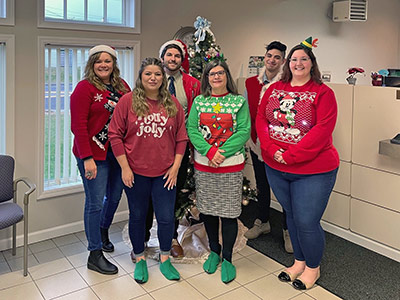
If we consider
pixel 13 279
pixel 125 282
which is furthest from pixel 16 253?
pixel 125 282

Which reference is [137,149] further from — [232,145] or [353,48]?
[353,48]

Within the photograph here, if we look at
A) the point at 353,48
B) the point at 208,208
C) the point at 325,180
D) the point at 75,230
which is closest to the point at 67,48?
the point at 75,230

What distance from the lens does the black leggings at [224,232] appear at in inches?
107

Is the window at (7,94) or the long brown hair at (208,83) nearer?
the long brown hair at (208,83)

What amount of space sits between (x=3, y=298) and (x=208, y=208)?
4.45 feet

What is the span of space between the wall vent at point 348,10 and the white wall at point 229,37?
0.32 ft

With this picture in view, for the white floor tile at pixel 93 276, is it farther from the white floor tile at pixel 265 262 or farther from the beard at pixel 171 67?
the beard at pixel 171 67

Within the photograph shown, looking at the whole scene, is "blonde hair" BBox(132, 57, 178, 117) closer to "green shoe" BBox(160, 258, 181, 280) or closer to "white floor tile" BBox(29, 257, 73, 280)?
"green shoe" BBox(160, 258, 181, 280)

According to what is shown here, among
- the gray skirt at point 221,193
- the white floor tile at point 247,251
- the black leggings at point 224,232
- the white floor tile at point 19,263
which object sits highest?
the gray skirt at point 221,193

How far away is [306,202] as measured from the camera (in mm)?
2473

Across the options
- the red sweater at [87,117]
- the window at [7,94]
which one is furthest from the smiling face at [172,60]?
the window at [7,94]

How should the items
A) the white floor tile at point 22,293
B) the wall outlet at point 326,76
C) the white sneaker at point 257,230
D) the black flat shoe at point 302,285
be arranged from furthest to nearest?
the wall outlet at point 326,76 → the white sneaker at point 257,230 → the black flat shoe at point 302,285 → the white floor tile at point 22,293

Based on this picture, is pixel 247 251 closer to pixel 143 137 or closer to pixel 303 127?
pixel 303 127

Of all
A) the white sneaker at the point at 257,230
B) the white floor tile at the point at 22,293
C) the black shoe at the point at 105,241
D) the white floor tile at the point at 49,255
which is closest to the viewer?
the white floor tile at the point at 22,293
